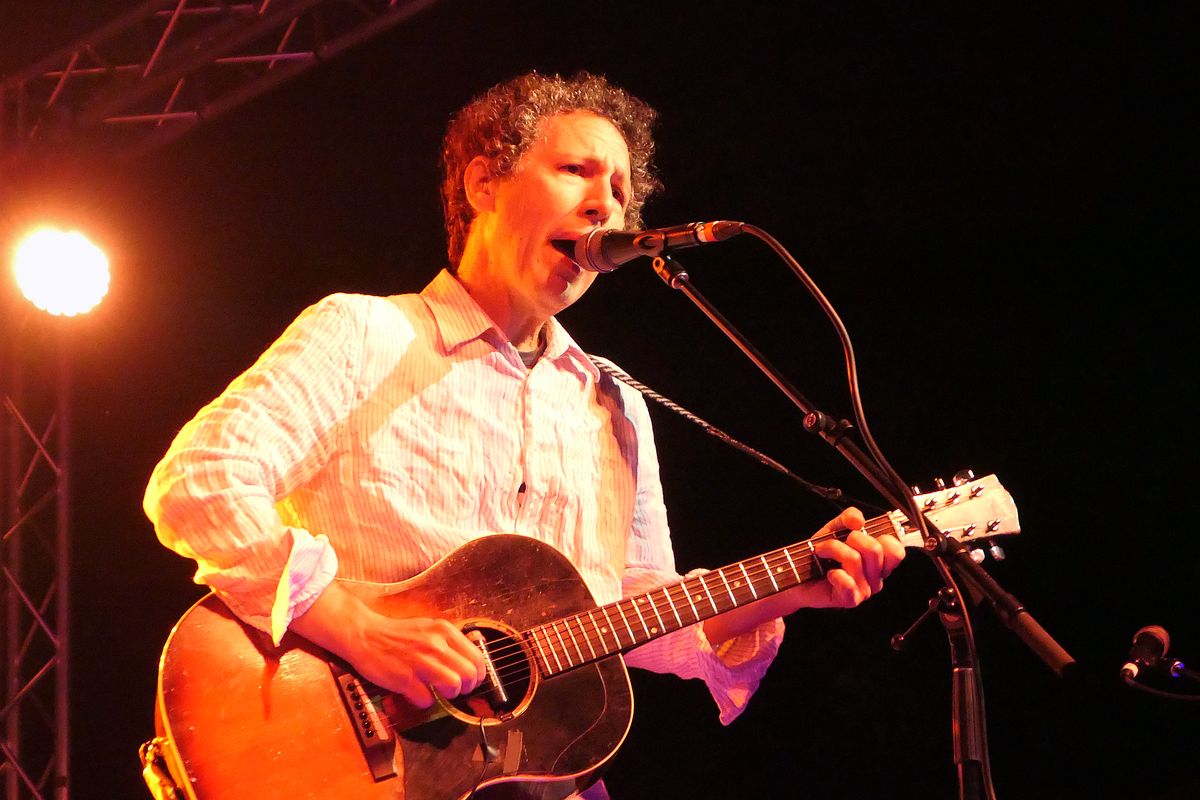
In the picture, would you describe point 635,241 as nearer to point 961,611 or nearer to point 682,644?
point 961,611

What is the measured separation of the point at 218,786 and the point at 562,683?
0.83 metres

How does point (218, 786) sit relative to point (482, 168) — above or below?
below

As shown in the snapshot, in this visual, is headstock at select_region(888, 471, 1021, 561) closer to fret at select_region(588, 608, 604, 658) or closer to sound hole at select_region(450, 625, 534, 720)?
fret at select_region(588, 608, 604, 658)

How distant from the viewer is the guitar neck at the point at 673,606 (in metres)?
2.61

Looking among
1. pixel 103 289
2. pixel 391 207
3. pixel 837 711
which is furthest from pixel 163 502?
pixel 837 711

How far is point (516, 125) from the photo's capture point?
3.46m

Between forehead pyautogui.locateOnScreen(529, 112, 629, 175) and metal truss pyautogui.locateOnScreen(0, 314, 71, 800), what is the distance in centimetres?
258

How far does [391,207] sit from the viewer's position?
521 centimetres

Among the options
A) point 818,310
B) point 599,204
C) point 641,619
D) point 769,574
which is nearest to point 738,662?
point 769,574

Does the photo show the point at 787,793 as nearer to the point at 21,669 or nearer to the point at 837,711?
the point at 837,711

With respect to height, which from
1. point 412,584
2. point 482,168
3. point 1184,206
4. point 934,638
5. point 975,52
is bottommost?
point 934,638

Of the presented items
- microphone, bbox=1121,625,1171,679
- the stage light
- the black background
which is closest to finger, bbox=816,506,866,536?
microphone, bbox=1121,625,1171,679

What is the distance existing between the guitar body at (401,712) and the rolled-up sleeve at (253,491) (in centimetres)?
12

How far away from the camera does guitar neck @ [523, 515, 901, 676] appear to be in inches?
103
